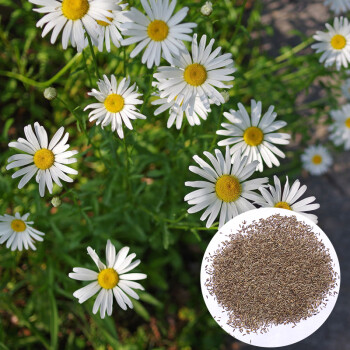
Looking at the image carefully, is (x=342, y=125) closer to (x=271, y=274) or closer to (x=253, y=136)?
(x=253, y=136)

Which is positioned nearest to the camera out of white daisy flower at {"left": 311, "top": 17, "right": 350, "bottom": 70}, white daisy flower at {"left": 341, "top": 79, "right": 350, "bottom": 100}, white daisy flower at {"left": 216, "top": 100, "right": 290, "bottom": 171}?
white daisy flower at {"left": 216, "top": 100, "right": 290, "bottom": 171}

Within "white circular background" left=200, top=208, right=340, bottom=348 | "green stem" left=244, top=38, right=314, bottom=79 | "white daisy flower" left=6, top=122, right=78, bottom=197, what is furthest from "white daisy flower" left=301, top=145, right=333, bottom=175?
"white daisy flower" left=6, top=122, right=78, bottom=197

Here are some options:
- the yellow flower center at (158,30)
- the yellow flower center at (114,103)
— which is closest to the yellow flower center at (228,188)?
the yellow flower center at (114,103)

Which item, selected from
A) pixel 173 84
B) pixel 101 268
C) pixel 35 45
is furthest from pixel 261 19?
pixel 101 268

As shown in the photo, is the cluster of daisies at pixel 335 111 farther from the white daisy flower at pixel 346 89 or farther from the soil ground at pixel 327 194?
the soil ground at pixel 327 194

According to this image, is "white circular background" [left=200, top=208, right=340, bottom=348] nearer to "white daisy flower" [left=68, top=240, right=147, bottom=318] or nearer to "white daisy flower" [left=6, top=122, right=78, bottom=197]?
"white daisy flower" [left=68, top=240, right=147, bottom=318]
